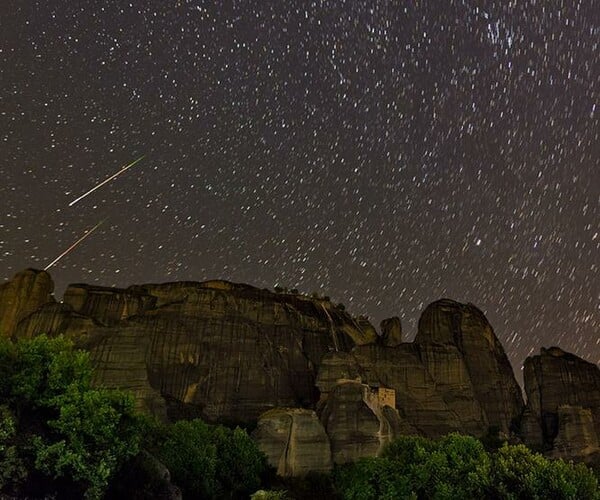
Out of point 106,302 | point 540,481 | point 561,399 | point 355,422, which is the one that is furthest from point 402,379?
point 540,481

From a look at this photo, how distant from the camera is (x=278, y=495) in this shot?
36062 millimetres

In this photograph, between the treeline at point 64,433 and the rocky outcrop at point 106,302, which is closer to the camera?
the treeline at point 64,433

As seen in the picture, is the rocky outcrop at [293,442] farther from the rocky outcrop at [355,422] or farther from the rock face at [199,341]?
the rock face at [199,341]

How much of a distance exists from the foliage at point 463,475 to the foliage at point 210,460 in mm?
9996

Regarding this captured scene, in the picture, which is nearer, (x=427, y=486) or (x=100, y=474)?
(x=100, y=474)

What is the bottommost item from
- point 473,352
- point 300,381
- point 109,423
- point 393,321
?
point 109,423

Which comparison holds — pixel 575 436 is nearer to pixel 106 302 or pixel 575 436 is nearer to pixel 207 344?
pixel 207 344

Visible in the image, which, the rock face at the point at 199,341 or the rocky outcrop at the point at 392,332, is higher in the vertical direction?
the rocky outcrop at the point at 392,332

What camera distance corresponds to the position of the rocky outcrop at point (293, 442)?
171 ft

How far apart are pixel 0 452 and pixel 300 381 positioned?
59.0 meters

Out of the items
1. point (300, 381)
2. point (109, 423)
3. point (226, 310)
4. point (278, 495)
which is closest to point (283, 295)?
point (226, 310)

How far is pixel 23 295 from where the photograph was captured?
85.8 m

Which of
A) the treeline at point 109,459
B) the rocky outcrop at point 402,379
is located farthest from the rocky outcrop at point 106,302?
the treeline at point 109,459

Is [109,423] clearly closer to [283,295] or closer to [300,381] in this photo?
[300,381]
